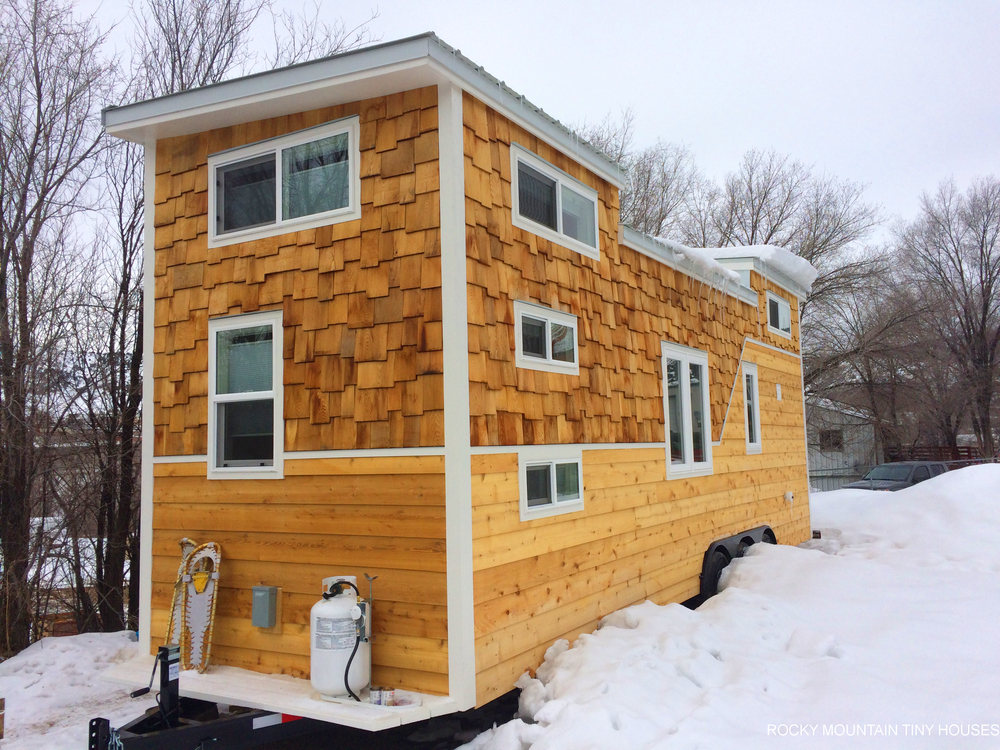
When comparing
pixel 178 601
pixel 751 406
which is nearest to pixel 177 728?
pixel 178 601

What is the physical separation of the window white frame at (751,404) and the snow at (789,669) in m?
1.77

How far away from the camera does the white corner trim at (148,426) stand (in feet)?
17.1

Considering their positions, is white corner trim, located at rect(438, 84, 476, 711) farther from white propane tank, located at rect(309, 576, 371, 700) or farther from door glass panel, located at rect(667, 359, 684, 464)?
door glass panel, located at rect(667, 359, 684, 464)

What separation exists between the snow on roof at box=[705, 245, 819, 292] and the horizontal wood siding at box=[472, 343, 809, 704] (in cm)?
135

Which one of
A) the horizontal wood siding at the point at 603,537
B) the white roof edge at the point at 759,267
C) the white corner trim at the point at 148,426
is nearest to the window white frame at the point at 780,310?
the white roof edge at the point at 759,267

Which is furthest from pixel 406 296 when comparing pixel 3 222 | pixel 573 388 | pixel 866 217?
pixel 866 217

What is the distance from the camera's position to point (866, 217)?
2603 centimetres

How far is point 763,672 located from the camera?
4.60 meters

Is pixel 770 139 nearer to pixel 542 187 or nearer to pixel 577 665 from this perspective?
pixel 542 187

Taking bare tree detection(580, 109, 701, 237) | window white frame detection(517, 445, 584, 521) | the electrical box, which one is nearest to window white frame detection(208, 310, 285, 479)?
the electrical box

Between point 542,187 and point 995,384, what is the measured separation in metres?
31.3

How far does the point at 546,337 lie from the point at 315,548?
2264 mm

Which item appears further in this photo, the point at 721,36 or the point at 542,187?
the point at 721,36

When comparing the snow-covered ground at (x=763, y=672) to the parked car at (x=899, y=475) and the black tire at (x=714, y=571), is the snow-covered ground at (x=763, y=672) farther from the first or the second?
the parked car at (x=899, y=475)
